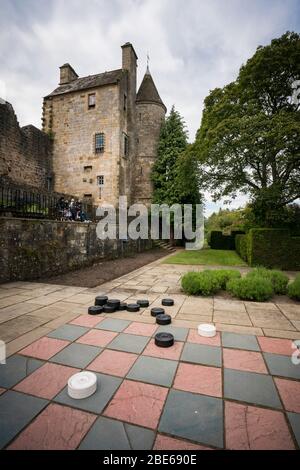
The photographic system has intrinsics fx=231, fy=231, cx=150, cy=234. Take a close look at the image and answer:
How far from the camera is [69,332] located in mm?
3752

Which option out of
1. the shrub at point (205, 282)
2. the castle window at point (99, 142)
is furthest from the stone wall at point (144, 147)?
the shrub at point (205, 282)

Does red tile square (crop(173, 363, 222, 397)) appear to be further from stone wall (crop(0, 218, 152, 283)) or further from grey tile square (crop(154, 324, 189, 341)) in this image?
stone wall (crop(0, 218, 152, 283))

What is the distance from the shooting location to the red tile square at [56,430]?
5.65 ft

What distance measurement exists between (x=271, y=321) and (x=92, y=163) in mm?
21131

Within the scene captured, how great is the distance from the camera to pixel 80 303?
17.7ft

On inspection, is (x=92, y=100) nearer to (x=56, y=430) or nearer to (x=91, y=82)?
(x=91, y=82)

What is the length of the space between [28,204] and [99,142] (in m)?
14.5

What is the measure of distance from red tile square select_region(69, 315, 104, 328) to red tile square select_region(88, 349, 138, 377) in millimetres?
1053

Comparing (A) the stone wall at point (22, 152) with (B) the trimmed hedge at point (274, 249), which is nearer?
(B) the trimmed hedge at point (274, 249)

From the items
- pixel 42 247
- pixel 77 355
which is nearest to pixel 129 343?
pixel 77 355

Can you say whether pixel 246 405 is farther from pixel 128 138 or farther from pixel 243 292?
pixel 128 138

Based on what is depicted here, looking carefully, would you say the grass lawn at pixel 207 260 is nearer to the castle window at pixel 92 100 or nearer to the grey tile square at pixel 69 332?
the grey tile square at pixel 69 332

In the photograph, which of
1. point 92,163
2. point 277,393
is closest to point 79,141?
point 92,163

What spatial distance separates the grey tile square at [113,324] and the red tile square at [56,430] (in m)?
1.81
